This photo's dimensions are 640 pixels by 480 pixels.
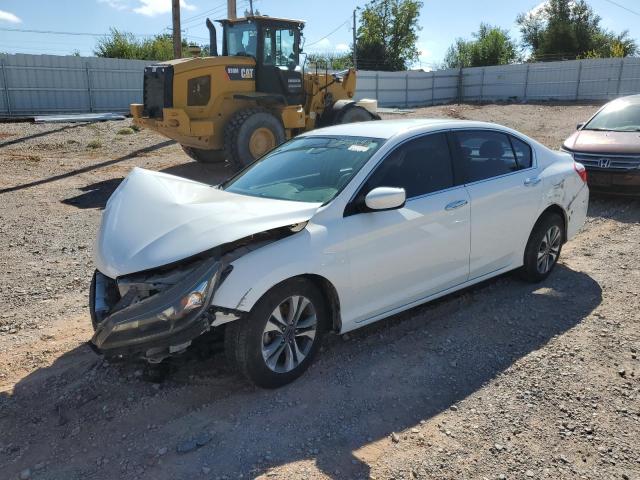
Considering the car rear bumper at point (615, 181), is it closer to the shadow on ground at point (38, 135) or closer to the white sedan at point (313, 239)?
the white sedan at point (313, 239)

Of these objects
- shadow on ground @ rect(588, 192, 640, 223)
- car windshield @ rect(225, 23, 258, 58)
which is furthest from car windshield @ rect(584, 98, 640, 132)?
car windshield @ rect(225, 23, 258, 58)

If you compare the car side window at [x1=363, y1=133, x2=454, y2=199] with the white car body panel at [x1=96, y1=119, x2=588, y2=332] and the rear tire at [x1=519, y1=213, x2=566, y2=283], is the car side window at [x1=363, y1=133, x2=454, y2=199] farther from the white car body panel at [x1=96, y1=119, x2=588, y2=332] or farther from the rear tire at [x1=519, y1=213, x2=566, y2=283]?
the rear tire at [x1=519, y1=213, x2=566, y2=283]

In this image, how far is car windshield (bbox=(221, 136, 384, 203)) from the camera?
4.10 m

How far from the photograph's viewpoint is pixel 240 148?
36.6 feet

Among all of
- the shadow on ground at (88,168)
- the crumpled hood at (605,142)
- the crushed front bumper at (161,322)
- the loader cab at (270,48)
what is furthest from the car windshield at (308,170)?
the shadow on ground at (88,168)

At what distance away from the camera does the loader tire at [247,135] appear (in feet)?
36.5

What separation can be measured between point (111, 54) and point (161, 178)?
34827 millimetres

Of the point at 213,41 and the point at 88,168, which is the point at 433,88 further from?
the point at 88,168

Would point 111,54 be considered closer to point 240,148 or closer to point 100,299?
point 240,148

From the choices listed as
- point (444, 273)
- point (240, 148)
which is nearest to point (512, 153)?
point (444, 273)

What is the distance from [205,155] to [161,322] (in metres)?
10.2

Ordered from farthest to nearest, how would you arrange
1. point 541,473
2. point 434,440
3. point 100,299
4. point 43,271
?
point 43,271 < point 100,299 < point 434,440 < point 541,473

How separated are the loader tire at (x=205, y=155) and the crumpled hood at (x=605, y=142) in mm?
7424

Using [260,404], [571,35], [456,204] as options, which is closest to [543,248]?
[456,204]
